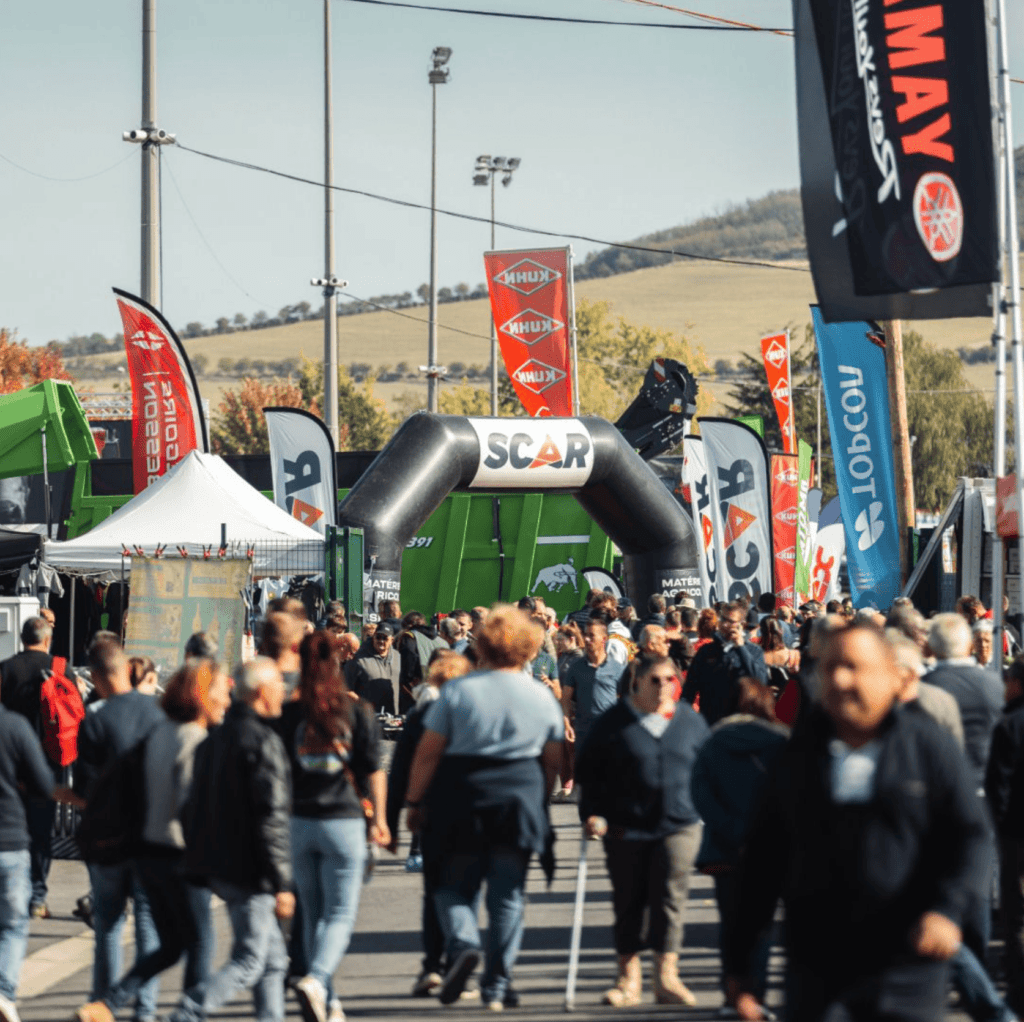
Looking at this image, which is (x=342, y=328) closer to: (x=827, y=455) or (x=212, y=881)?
(x=827, y=455)

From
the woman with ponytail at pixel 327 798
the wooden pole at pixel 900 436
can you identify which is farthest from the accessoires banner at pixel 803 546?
the woman with ponytail at pixel 327 798

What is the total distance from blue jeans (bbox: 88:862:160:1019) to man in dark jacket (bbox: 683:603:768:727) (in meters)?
5.56

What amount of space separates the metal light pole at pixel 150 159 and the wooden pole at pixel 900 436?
8.39 meters

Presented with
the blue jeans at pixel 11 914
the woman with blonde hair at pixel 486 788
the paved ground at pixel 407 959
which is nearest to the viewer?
the blue jeans at pixel 11 914

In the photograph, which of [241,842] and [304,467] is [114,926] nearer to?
[241,842]

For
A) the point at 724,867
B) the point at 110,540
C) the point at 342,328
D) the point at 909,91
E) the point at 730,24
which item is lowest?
the point at 724,867

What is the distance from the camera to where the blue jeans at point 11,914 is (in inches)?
275

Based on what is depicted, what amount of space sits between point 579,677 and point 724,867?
5713 mm

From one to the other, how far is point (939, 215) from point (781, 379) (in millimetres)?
24591

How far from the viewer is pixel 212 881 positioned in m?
6.25

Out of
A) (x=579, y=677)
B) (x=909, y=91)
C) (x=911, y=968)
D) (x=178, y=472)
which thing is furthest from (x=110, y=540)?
(x=911, y=968)

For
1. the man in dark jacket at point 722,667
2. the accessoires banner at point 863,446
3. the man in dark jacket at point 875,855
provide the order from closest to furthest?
the man in dark jacket at point 875,855, the man in dark jacket at point 722,667, the accessoires banner at point 863,446

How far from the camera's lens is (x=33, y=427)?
20.8 meters

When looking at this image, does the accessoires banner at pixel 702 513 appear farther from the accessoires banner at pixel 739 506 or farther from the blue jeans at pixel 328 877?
the blue jeans at pixel 328 877
